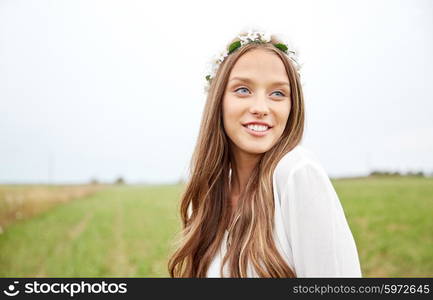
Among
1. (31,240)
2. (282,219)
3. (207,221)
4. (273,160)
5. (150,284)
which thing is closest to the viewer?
(282,219)

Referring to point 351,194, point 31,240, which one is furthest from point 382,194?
point 31,240

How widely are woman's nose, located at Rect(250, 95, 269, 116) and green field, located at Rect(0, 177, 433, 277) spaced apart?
480 cm

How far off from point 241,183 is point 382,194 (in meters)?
19.1

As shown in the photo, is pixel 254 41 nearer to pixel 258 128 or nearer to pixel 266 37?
pixel 266 37

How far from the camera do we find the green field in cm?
858

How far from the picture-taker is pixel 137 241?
11766mm

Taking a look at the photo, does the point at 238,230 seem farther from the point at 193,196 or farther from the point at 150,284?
the point at 150,284

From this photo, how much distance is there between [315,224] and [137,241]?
1068 centimetres

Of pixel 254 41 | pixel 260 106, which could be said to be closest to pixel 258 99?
pixel 260 106

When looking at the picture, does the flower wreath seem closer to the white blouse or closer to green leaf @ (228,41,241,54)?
green leaf @ (228,41,241,54)

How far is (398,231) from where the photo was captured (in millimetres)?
11695

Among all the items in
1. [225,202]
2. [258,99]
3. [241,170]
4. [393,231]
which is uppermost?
[258,99]

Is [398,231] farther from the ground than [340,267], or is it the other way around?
[340,267]

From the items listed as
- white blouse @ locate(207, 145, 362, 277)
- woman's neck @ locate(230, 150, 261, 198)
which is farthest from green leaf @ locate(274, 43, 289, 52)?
white blouse @ locate(207, 145, 362, 277)
